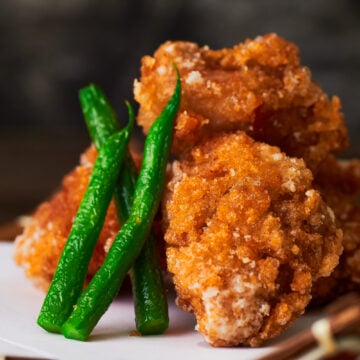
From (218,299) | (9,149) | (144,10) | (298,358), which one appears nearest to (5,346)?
(218,299)

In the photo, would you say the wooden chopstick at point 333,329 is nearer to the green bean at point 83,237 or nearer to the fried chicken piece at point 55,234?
the green bean at point 83,237

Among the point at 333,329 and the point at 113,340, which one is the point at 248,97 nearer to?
the point at 113,340

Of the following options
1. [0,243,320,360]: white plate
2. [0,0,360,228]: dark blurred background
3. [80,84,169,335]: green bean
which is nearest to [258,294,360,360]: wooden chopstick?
[0,243,320,360]: white plate

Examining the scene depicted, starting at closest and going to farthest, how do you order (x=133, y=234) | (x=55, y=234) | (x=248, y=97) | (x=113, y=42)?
1. (x=133, y=234)
2. (x=248, y=97)
3. (x=55, y=234)
4. (x=113, y=42)

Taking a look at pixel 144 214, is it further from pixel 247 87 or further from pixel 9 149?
pixel 9 149

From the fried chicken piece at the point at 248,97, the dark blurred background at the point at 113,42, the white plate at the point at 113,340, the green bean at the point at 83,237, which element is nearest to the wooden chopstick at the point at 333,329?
the white plate at the point at 113,340

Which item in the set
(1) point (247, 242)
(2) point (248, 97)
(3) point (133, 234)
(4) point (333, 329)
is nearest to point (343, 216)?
(2) point (248, 97)
